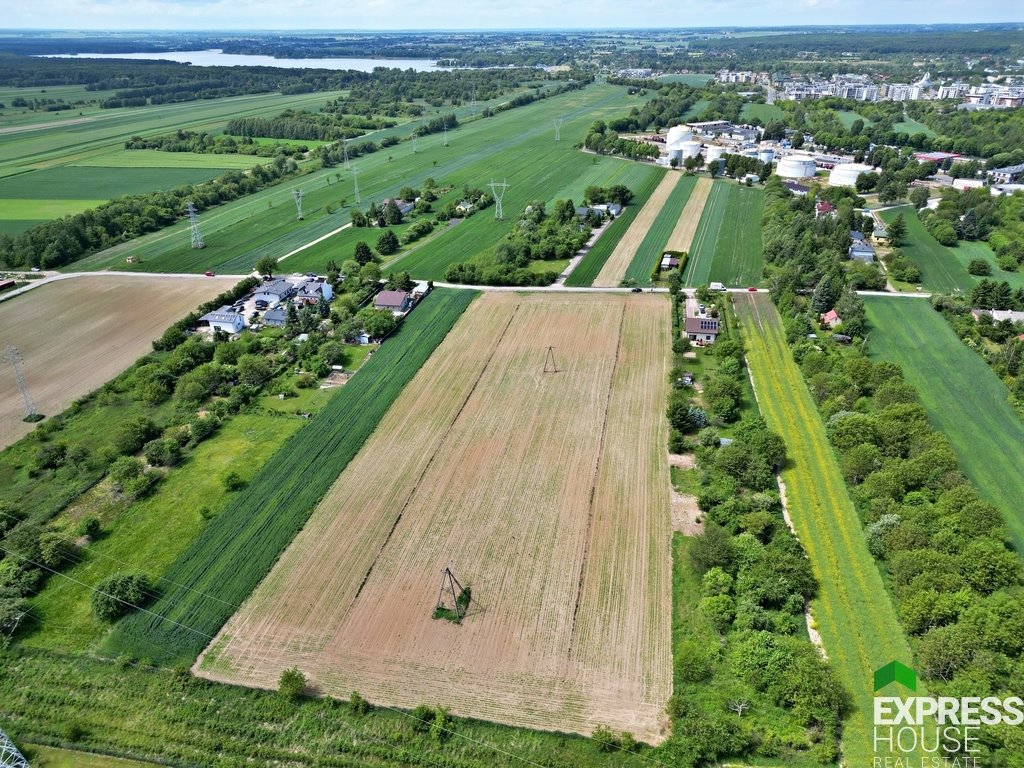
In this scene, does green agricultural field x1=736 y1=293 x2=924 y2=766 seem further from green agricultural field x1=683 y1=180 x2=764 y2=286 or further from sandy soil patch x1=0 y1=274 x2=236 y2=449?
sandy soil patch x1=0 y1=274 x2=236 y2=449

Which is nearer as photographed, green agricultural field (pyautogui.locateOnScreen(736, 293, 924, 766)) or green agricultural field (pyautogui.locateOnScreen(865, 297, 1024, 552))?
green agricultural field (pyautogui.locateOnScreen(736, 293, 924, 766))

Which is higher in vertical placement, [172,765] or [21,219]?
[21,219]

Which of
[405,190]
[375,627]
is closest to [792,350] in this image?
A: [375,627]

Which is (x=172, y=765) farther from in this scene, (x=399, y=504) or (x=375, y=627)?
(x=399, y=504)

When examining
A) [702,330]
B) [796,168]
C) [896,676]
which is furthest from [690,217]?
[896,676]

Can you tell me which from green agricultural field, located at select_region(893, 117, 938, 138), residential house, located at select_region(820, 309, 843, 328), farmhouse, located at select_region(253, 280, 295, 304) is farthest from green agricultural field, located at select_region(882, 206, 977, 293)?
green agricultural field, located at select_region(893, 117, 938, 138)

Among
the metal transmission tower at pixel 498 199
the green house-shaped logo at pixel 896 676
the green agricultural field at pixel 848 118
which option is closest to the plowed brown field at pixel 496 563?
the green house-shaped logo at pixel 896 676

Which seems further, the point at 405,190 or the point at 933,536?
the point at 405,190

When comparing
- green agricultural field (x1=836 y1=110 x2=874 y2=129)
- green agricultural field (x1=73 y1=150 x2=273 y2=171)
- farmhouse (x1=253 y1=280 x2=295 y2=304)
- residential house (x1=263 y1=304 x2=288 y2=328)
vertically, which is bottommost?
residential house (x1=263 y1=304 x2=288 y2=328)
